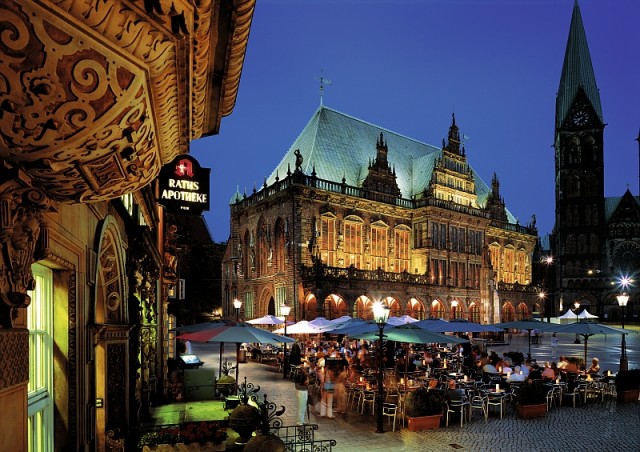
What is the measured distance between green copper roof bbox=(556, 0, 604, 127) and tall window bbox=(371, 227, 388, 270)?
52924 millimetres

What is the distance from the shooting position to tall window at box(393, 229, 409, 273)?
176 feet

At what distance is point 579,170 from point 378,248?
52653 mm

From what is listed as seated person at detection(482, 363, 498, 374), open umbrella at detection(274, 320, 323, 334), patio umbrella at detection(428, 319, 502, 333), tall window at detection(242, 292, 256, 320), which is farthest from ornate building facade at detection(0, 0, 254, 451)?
tall window at detection(242, 292, 256, 320)

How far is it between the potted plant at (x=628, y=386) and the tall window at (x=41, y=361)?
19.2 meters

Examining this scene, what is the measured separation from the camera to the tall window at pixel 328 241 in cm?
4694

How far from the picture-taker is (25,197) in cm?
302

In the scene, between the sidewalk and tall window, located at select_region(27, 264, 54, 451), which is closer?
tall window, located at select_region(27, 264, 54, 451)

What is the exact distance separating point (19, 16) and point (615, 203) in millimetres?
100921

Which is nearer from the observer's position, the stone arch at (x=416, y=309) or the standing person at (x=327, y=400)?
the standing person at (x=327, y=400)

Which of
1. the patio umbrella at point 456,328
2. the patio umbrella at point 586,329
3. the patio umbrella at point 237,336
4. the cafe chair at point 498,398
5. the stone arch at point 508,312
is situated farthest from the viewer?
the stone arch at point 508,312

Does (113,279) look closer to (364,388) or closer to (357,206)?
(364,388)

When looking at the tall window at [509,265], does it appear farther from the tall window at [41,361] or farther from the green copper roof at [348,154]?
the tall window at [41,361]

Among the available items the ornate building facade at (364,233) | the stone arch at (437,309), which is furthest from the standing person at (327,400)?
the stone arch at (437,309)

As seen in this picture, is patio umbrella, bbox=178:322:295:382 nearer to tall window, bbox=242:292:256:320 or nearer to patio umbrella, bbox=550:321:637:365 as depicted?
patio umbrella, bbox=550:321:637:365
